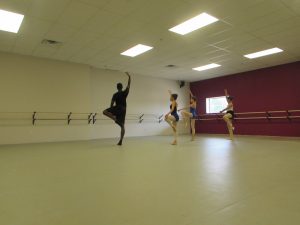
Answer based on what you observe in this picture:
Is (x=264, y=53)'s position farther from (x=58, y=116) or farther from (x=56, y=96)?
(x=58, y=116)

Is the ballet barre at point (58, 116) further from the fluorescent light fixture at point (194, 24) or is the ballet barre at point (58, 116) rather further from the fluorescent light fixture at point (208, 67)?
the fluorescent light fixture at point (194, 24)

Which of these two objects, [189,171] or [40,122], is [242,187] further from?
[40,122]

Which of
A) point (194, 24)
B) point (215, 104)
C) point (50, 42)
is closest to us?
point (194, 24)

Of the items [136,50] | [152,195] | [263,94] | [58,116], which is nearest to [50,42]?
[136,50]

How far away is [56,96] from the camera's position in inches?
296

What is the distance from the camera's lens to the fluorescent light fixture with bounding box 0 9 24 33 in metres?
4.52

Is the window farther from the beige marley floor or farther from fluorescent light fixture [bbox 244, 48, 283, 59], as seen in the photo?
the beige marley floor

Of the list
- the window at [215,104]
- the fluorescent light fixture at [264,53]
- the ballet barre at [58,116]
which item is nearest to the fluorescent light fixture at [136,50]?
the ballet barre at [58,116]

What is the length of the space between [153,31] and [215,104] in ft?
21.7

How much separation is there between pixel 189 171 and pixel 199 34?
4108 mm

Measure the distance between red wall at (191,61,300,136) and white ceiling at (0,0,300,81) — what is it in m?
0.66

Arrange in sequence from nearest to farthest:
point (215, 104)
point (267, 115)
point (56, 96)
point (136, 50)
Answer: point (136, 50) < point (56, 96) < point (267, 115) < point (215, 104)

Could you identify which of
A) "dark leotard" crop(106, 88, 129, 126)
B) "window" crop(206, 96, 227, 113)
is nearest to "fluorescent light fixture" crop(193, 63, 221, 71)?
"window" crop(206, 96, 227, 113)

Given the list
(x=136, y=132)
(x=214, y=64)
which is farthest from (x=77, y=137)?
(x=214, y=64)
